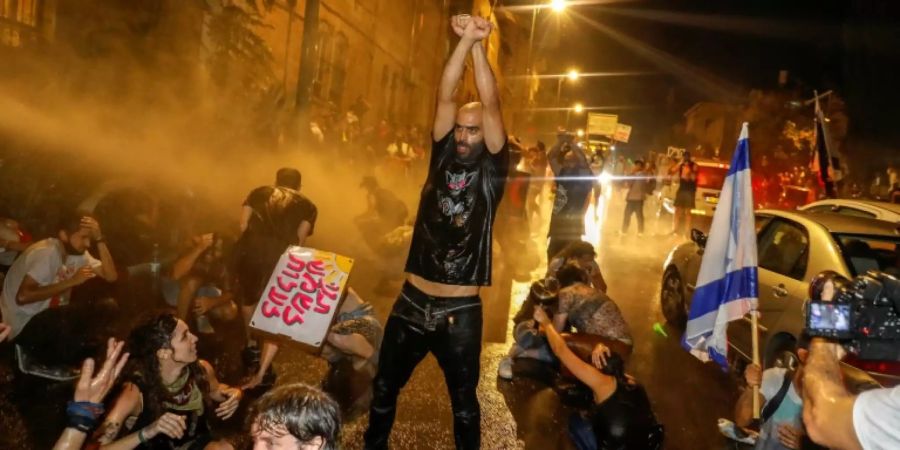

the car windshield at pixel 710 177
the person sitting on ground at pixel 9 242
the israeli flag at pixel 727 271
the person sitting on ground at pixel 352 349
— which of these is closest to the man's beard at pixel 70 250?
the person sitting on ground at pixel 9 242

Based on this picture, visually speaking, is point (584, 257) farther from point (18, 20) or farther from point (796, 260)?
point (18, 20)

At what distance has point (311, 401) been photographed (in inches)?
80.7

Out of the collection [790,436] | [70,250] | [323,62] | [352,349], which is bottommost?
[352,349]

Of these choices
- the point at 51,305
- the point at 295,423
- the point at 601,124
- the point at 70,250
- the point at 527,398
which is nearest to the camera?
the point at 295,423

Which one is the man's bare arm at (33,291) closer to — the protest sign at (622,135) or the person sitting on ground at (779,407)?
the person sitting on ground at (779,407)

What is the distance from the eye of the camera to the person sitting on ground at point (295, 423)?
2.01 m

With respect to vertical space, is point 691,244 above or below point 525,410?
above

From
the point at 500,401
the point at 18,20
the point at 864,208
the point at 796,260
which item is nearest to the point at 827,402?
the point at 500,401

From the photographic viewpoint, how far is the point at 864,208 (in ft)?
22.2

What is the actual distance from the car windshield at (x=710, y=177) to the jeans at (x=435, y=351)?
50.3 feet

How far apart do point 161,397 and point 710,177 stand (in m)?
16.6

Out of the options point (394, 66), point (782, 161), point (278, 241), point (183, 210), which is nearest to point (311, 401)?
point (278, 241)

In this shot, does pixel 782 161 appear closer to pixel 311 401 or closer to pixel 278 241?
pixel 278 241

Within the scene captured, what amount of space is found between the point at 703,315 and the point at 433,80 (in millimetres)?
23738
